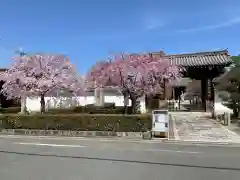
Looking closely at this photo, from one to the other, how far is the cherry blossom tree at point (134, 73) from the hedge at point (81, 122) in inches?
180

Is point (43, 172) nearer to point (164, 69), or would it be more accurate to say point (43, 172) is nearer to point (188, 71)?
point (164, 69)

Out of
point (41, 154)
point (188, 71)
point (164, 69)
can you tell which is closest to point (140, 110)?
point (164, 69)

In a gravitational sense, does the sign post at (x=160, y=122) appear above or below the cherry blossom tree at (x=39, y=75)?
below

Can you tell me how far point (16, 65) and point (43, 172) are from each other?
20.2 m

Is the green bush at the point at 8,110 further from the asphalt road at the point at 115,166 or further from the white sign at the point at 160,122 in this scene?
the asphalt road at the point at 115,166

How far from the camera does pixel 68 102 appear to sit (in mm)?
34875

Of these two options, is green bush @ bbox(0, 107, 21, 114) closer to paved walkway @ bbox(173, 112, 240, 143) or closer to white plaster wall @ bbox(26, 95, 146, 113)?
white plaster wall @ bbox(26, 95, 146, 113)

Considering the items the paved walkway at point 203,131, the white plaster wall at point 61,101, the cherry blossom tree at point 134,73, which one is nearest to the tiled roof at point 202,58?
the cherry blossom tree at point 134,73

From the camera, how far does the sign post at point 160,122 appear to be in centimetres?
1736

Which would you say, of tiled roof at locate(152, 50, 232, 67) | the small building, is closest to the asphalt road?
the small building

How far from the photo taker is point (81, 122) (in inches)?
780

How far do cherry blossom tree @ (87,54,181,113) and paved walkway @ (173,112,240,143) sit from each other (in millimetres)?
3427

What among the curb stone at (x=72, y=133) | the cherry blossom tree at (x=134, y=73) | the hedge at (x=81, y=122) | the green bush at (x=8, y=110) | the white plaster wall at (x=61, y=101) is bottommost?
the curb stone at (x=72, y=133)

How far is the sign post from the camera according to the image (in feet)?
57.0
